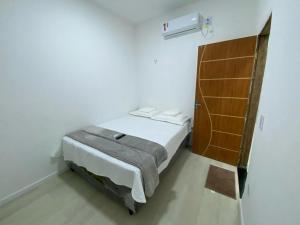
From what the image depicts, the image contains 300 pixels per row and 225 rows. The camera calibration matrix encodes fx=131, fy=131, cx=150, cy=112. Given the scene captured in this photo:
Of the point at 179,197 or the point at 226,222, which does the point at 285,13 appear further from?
the point at 179,197

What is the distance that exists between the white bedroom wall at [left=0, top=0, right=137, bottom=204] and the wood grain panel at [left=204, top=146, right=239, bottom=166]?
2305 millimetres

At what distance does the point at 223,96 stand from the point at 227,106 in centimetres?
18

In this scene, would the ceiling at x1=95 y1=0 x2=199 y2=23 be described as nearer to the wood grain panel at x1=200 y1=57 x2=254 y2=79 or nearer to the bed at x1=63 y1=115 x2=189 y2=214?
the wood grain panel at x1=200 y1=57 x2=254 y2=79

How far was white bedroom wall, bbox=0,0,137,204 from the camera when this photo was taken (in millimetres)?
1595

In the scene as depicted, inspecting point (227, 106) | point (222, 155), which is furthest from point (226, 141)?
point (227, 106)

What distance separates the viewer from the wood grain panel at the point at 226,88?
2059 mm

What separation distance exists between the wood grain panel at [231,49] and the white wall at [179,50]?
0.93 ft

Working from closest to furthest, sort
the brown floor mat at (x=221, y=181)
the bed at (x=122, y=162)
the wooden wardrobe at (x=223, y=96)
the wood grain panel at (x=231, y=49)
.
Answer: the bed at (x=122, y=162)
the brown floor mat at (x=221, y=181)
the wood grain panel at (x=231, y=49)
the wooden wardrobe at (x=223, y=96)

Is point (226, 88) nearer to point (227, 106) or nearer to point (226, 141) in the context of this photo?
point (227, 106)

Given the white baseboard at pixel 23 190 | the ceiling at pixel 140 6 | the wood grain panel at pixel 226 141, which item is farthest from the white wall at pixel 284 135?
the white baseboard at pixel 23 190

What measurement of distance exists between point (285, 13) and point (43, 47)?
254cm

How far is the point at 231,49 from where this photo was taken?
207cm

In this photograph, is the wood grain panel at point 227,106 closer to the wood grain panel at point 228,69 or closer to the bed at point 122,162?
the wood grain panel at point 228,69

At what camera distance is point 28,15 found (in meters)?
1.65
